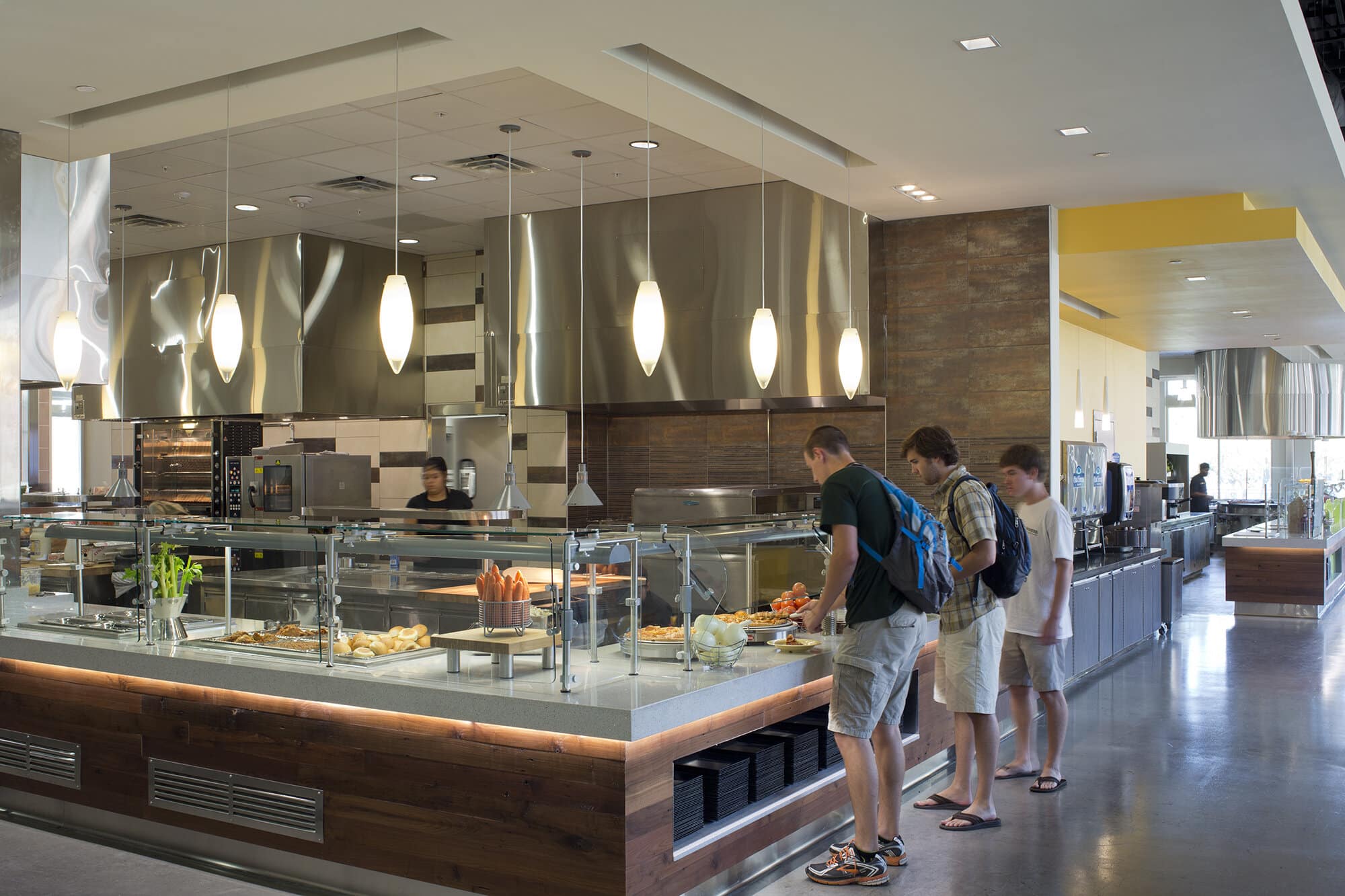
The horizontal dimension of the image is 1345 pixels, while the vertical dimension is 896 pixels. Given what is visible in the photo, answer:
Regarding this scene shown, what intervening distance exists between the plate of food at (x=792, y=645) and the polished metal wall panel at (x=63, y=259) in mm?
3993

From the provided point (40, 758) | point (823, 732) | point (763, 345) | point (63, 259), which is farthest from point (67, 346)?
point (823, 732)

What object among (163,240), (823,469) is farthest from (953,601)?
(163,240)

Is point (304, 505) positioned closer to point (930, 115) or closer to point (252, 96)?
point (252, 96)

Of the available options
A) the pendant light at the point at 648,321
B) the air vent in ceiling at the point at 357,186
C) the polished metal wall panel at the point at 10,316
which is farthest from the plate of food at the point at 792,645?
the air vent in ceiling at the point at 357,186

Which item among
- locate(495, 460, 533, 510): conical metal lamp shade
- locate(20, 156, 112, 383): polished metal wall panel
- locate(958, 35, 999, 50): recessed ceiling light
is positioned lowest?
locate(495, 460, 533, 510): conical metal lamp shade

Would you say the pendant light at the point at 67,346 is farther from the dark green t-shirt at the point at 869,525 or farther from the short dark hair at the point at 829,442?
the dark green t-shirt at the point at 869,525

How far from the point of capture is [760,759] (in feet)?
13.0

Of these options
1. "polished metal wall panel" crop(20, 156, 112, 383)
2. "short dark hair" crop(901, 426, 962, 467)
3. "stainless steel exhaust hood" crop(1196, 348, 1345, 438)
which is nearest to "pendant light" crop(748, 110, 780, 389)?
"short dark hair" crop(901, 426, 962, 467)

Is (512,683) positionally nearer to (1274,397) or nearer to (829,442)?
(829,442)

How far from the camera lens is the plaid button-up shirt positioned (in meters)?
4.45

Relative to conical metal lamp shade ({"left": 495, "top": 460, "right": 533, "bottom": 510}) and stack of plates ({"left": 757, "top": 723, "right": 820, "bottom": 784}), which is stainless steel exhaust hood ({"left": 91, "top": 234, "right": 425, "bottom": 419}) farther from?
stack of plates ({"left": 757, "top": 723, "right": 820, "bottom": 784})

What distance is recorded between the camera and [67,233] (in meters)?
5.98

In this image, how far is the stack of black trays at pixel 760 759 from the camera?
3920 millimetres

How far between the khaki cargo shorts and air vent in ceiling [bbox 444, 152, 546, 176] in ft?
13.3
